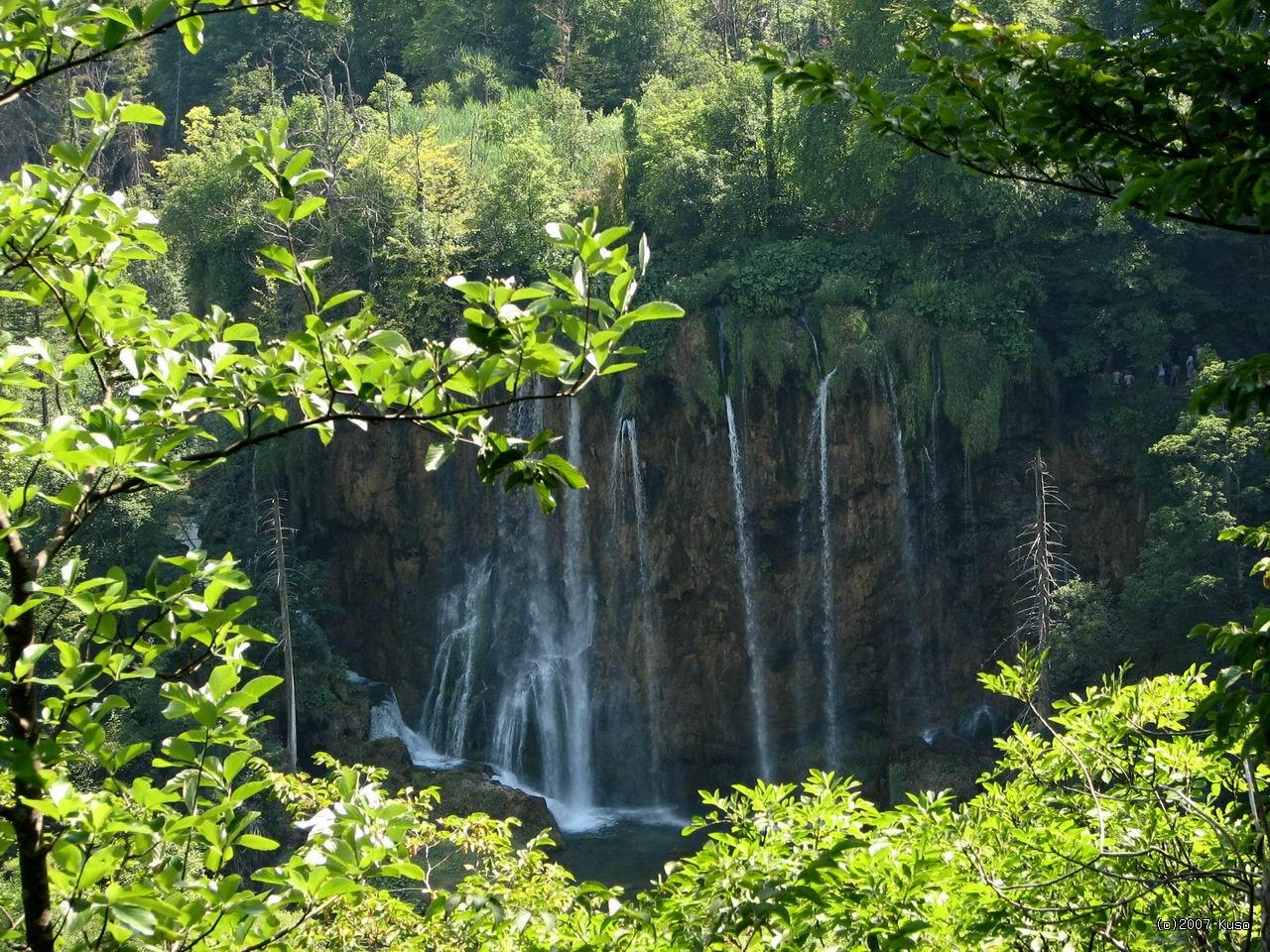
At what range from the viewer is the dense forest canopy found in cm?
281

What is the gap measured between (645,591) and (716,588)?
1.23 metres

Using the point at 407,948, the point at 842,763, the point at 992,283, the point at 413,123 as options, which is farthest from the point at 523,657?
the point at 407,948

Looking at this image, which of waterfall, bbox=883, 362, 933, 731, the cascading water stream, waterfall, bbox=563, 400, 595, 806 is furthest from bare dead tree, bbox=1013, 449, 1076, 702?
waterfall, bbox=563, 400, 595, 806

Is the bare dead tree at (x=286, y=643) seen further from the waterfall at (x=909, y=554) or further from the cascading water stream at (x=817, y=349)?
the waterfall at (x=909, y=554)

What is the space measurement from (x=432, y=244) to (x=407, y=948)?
1875 cm

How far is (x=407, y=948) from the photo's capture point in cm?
573

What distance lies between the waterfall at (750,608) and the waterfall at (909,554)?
8.03 ft

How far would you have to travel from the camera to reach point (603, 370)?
2.71 m

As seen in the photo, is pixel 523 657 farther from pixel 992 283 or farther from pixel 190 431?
pixel 190 431

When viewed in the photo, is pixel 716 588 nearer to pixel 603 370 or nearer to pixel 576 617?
pixel 576 617

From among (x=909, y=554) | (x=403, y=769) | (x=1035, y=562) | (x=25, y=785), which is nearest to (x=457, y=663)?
(x=403, y=769)

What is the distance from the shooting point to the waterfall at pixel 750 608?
20359 millimetres

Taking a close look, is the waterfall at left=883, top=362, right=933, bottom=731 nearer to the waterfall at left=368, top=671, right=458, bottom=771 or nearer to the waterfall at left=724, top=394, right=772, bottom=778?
the waterfall at left=724, top=394, right=772, bottom=778

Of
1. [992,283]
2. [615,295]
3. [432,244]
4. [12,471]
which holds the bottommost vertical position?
[615,295]
